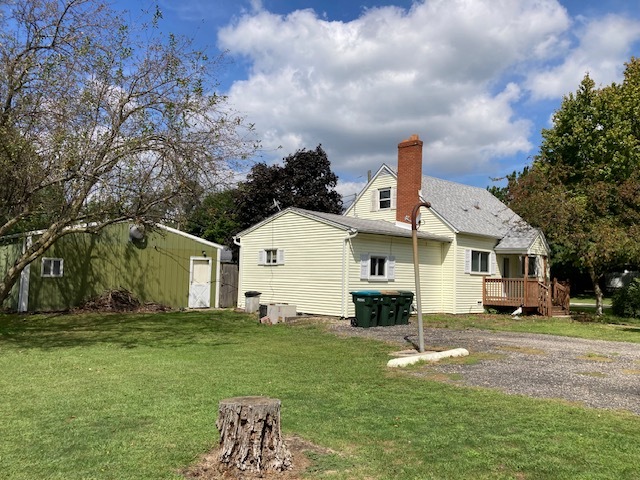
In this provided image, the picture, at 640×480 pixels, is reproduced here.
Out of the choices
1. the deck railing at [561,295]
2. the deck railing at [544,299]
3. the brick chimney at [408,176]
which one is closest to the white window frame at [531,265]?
the deck railing at [561,295]

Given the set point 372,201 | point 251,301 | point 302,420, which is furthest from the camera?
point 372,201

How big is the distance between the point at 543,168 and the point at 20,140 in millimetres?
30245

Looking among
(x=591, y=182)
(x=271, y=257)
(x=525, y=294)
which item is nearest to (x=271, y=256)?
(x=271, y=257)

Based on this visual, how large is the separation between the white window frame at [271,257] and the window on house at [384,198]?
5407 mm

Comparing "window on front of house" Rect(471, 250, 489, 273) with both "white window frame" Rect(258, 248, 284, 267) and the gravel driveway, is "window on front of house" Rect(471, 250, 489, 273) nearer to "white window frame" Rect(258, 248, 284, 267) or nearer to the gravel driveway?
the gravel driveway

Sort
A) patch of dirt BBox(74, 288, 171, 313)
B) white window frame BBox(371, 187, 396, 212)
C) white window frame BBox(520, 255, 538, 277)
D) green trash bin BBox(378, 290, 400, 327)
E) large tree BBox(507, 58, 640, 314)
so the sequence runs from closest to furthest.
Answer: green trash bin BBox(378, 290, 400, 327)
large tree BBox(507, 58, 640, 314)
patch of dirt BBox(74, 288, 171, 313)
white window frame BBox(371, 187, 396, 212)
white window frame BBox(520, 255, 538, 277)

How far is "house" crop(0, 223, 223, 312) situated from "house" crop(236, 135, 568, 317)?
2119mm

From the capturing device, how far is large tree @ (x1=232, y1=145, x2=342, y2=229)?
33.1 meters

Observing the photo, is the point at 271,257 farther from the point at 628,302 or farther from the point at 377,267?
the point at 628,302

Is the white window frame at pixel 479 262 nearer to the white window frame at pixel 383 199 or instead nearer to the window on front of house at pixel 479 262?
the window on front of house at pixel 479 262

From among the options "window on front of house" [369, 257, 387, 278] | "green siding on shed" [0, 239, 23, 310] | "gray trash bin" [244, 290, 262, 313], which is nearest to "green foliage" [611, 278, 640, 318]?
"window on front of house" [369, 257, 387, 278]

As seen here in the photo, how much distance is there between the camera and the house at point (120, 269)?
20.0 meters

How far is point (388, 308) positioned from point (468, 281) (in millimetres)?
6669

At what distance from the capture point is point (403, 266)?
19156 millimetres
